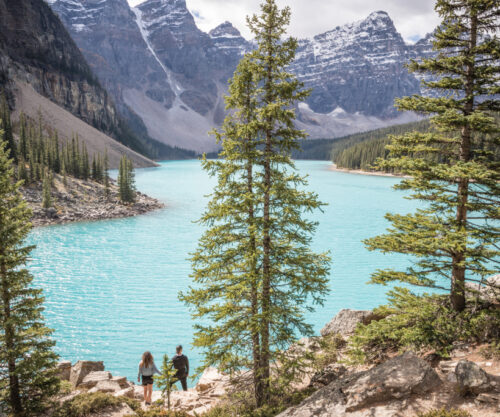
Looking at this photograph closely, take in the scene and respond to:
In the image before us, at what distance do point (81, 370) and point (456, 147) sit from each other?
15230 millimetres

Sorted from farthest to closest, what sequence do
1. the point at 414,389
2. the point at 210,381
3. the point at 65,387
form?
1. the point at 210,381
2. the point at 65,387
3. the point at 414,389

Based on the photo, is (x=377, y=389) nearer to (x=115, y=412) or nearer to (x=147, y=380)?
(x=115, y=412)

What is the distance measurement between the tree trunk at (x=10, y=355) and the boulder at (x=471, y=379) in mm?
10954

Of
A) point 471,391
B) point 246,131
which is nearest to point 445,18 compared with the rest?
point 246,131

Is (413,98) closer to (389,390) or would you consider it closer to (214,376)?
(389,390)

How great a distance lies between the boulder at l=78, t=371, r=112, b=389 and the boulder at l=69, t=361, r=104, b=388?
0.34 meters

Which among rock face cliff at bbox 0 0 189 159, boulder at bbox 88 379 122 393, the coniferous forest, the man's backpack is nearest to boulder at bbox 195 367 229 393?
the coniferous forest

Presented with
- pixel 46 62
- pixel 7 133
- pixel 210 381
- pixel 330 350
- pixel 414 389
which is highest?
pixel 46 62

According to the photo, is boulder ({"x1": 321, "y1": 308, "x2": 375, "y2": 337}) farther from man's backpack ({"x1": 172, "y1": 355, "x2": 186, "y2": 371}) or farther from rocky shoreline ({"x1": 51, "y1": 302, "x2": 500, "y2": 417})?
man's backpack ({"x1": 172, "y1": 355, "x2": 186, "y2": 371})

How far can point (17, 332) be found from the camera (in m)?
9.51

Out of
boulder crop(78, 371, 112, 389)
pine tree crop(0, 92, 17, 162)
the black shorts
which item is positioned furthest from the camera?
pine tree crop(0, 92, 17, 162)

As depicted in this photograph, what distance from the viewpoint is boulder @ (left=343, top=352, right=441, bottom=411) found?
21.5 feet

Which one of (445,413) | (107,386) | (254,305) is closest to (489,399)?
(445,413)

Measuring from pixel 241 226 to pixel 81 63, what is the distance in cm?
19489
